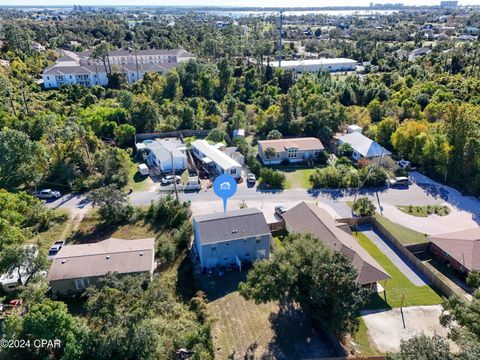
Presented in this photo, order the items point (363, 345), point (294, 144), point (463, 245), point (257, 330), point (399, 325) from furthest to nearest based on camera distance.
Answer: point (294, 144), point (463, 245), point (399, 325), point (257, 330), point (363, 345)

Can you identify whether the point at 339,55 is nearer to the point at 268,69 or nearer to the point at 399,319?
the point at 268,69

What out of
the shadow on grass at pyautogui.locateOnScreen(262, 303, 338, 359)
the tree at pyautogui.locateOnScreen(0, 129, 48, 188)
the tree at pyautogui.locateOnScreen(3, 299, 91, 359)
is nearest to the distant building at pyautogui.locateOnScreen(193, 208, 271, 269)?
the shadow on grass at pyautogui.locateOnScreen(262, 303, 338, 359)

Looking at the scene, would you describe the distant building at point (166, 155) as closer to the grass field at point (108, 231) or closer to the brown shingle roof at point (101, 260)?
the grass field at point (108, 231)

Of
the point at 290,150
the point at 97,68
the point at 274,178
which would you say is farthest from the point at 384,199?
the point at 97,68

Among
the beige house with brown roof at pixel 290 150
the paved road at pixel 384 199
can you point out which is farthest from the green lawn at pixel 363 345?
the beige house with brown roof at pixel 290 150

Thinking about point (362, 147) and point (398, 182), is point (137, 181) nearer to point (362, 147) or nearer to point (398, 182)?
point (362, 147)

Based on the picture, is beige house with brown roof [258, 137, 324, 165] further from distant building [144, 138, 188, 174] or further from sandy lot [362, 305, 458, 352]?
sandy lot [362, 305, 458, 352]
